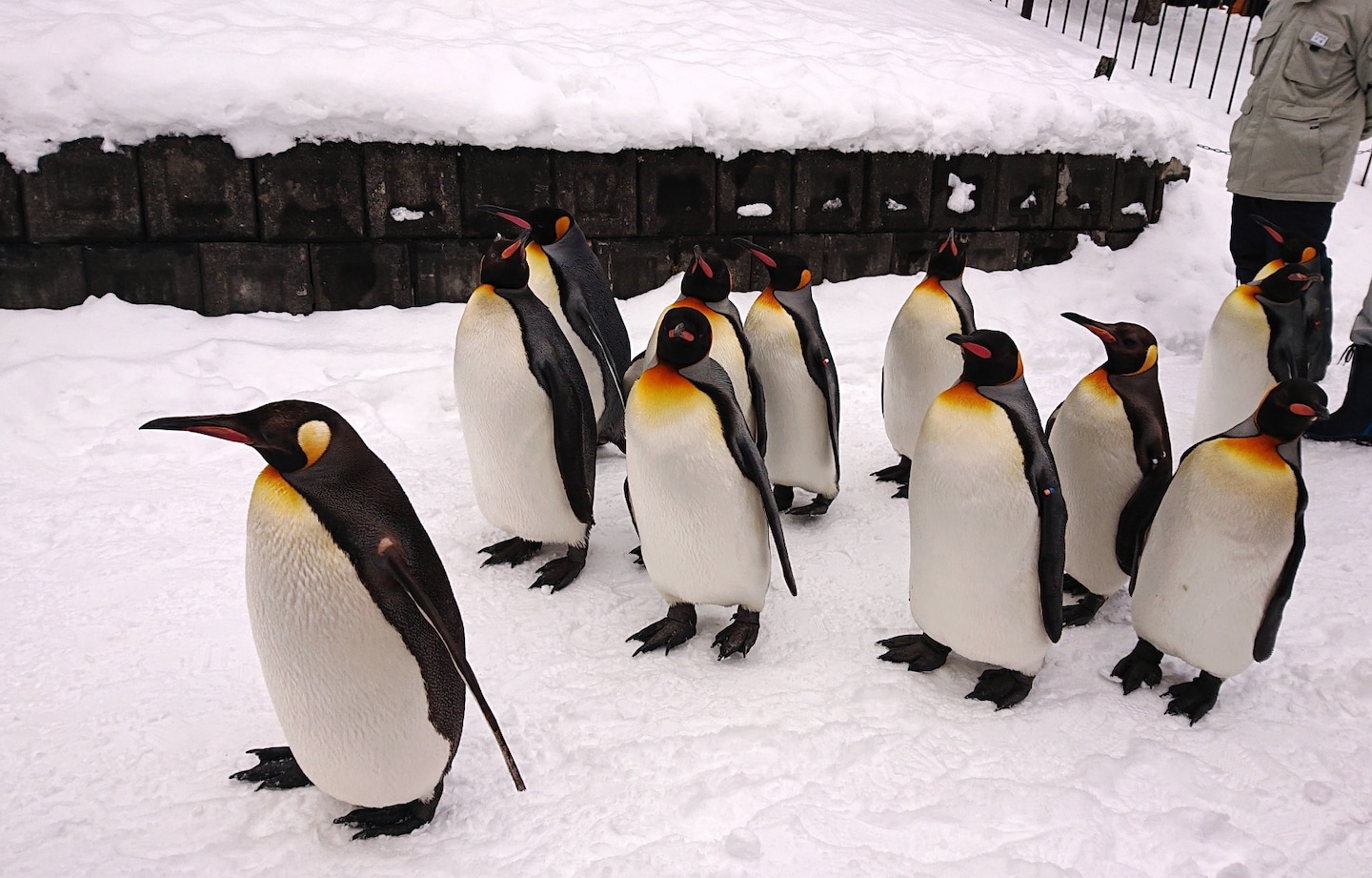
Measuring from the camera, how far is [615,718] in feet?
6.57

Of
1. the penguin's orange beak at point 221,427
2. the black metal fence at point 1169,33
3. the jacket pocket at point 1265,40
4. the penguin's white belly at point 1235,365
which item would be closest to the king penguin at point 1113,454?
the penguin's white belly at point 1235,365

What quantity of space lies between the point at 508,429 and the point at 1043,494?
4.42 ft

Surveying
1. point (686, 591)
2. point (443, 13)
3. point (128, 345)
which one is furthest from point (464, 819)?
point (443, 13)

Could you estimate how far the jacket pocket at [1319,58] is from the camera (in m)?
4.02

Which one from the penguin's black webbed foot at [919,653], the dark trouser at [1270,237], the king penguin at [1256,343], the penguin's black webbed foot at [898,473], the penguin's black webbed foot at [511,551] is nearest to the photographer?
the penguin's black webbed foot at [919,653]

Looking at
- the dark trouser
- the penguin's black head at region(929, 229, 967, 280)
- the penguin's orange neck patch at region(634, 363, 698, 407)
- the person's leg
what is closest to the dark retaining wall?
the dark trouser

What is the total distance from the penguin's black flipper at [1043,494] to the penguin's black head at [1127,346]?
1.35ft

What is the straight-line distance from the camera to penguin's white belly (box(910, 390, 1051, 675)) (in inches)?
77.9

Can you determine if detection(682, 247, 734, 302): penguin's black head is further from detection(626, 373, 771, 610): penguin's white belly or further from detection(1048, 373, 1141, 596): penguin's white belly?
detection(1048, 373, 1141, 596): penguin's white belly

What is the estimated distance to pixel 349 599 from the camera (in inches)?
54.9

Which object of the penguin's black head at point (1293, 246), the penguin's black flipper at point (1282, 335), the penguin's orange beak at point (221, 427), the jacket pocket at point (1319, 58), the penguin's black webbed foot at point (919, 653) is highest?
the jacket pocket at point (1319, 58)

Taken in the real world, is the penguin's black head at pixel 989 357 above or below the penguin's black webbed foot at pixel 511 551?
above

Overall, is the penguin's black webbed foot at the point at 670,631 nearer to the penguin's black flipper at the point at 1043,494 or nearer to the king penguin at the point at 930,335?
the penguin's black flipper at the point at 1043,494

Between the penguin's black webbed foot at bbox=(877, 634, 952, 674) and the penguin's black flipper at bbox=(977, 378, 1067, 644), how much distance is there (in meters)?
0.30
